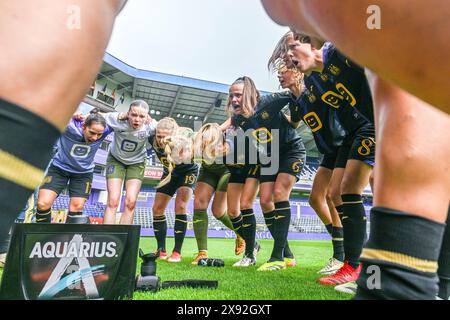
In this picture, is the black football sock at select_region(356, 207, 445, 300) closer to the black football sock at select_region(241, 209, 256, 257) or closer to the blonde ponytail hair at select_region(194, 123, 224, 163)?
the black football sock at select_region(241, 209, 256, 257)

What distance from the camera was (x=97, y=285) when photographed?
1398mm

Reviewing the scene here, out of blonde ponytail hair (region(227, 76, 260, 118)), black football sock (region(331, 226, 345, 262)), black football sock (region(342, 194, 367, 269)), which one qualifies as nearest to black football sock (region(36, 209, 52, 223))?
blonde ponytail hair (region(227, 76, 260, 118))

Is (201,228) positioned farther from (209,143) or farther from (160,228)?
(209,143)

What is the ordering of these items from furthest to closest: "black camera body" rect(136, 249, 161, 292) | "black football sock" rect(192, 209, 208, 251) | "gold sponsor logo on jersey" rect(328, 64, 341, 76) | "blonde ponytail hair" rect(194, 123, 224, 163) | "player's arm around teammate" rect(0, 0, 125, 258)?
"black football sock" rect(192, 209, 208, 251) → "blonde ponytail hair" rect(194, 123, 224, 163) → "gold sponsor logo on jersey" rect(328, 64, 341, 76) → "black camera body" rect(136, 249, 161, 292) → "player's arm around teammate" rect(0, 0, 125, 258)

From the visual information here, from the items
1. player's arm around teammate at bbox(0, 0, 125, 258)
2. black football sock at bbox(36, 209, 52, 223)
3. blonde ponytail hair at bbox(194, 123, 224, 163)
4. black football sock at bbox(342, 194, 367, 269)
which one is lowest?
black football sock at bbox(36, 209, 52, 223)

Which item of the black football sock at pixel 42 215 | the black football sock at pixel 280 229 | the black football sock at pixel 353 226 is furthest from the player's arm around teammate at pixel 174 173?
the black football sock at pixel 353 226

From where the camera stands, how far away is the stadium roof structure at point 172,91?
700 inches

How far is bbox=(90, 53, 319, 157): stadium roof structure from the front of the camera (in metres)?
17.8

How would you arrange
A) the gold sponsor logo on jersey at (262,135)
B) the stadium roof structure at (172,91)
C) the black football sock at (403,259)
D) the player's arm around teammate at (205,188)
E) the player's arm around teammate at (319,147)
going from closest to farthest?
the black football sock at (403,259), the player's arm around teammate at (319,147), the gold sponsor logo on jersey at (262,135), the player's arm around teammate at (205,188), the stadium roof structure at (172,91)

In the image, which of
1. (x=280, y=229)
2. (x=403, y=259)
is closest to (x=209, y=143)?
(x=280, y=229)

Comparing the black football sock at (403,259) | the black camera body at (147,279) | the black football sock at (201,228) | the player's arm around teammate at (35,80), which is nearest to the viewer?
the player's arm around teammate at (35,80)

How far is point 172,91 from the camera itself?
18.4 m

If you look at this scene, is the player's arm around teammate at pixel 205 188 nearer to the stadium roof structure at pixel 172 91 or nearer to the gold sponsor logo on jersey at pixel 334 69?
the gold sponsor logo on jersey at pixel 334 69
